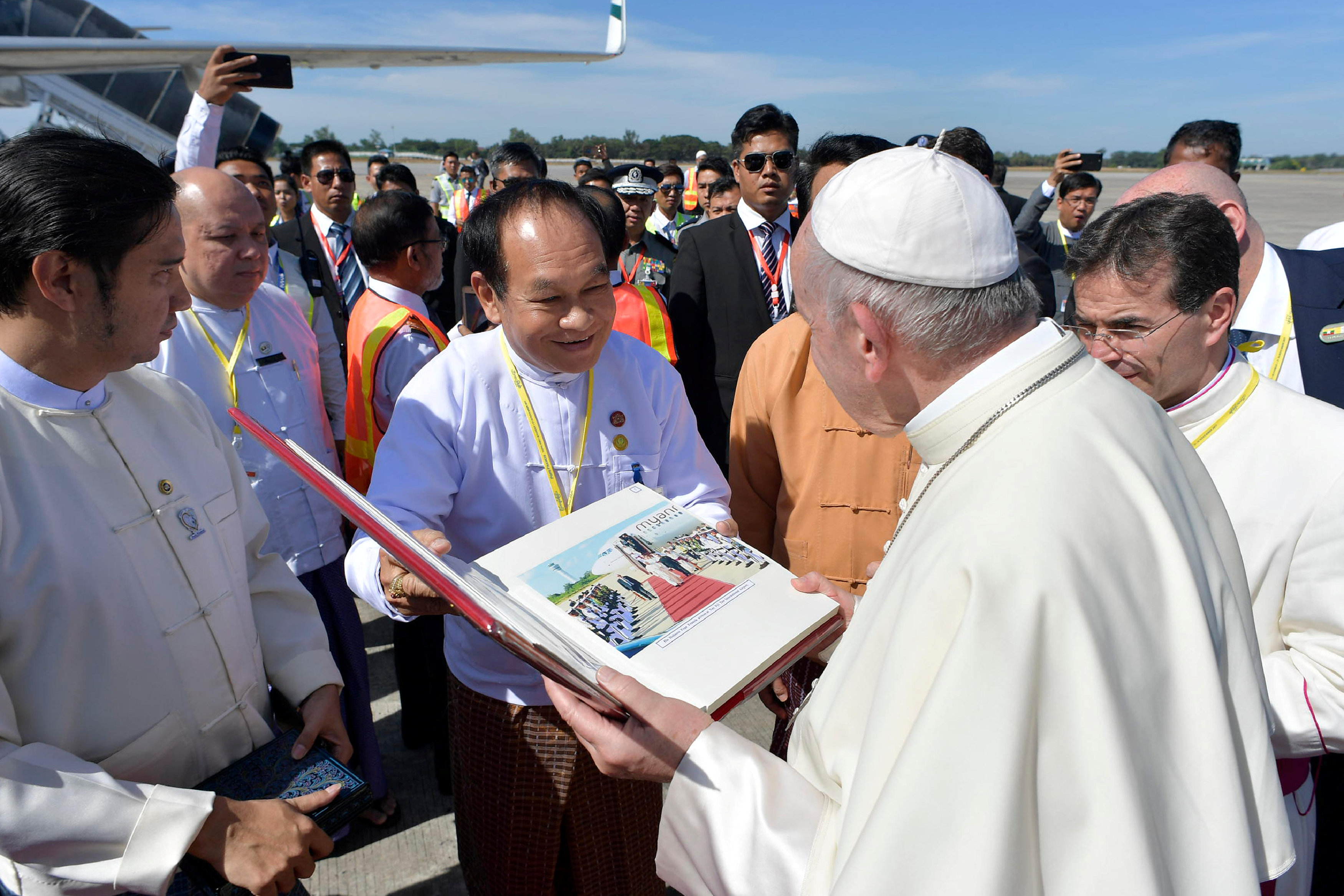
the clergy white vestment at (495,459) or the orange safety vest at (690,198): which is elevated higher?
the orange safety vest at (690,198)

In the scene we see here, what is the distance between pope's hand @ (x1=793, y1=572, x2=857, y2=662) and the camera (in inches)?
72.9

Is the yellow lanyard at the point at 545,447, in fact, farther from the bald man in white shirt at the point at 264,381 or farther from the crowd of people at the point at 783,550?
the bald man in white shirt at the point at 264,381

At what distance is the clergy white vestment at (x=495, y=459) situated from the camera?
2043mm

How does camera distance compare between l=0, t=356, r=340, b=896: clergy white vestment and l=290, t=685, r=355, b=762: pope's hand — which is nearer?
l=0, t=356, r=340, b=896: clergy white vestment

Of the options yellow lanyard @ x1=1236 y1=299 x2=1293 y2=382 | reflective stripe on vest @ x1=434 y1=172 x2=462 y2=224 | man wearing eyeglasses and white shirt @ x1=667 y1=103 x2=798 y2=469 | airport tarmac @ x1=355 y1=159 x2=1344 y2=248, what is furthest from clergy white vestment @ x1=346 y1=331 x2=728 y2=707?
reflective stripe on vest @ x1=434 y1=172 x2=462 y2=224

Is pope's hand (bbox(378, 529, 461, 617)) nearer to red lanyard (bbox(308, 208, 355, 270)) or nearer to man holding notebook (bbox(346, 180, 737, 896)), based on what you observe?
man holding notebook (bbox(346, 180, 737, 896))

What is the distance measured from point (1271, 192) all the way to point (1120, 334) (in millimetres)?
43070

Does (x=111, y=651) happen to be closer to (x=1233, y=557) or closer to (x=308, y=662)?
(x=308, y=662)

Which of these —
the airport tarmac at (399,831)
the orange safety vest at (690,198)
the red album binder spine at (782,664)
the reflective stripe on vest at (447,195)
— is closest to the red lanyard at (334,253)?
the airport tarmac at (399,831)

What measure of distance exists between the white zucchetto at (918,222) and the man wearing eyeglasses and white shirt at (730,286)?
3.07 meters

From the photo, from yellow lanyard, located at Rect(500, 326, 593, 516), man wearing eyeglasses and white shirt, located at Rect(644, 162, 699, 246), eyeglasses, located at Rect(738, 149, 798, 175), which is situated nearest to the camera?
yellow lanyard, located at Rect(500, 326, 593, 516)

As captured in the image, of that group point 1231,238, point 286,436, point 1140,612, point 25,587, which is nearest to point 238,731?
point 25,587

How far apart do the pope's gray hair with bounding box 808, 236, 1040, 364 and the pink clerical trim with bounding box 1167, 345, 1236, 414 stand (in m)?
0.95

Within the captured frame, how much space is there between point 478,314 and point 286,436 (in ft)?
7.63
